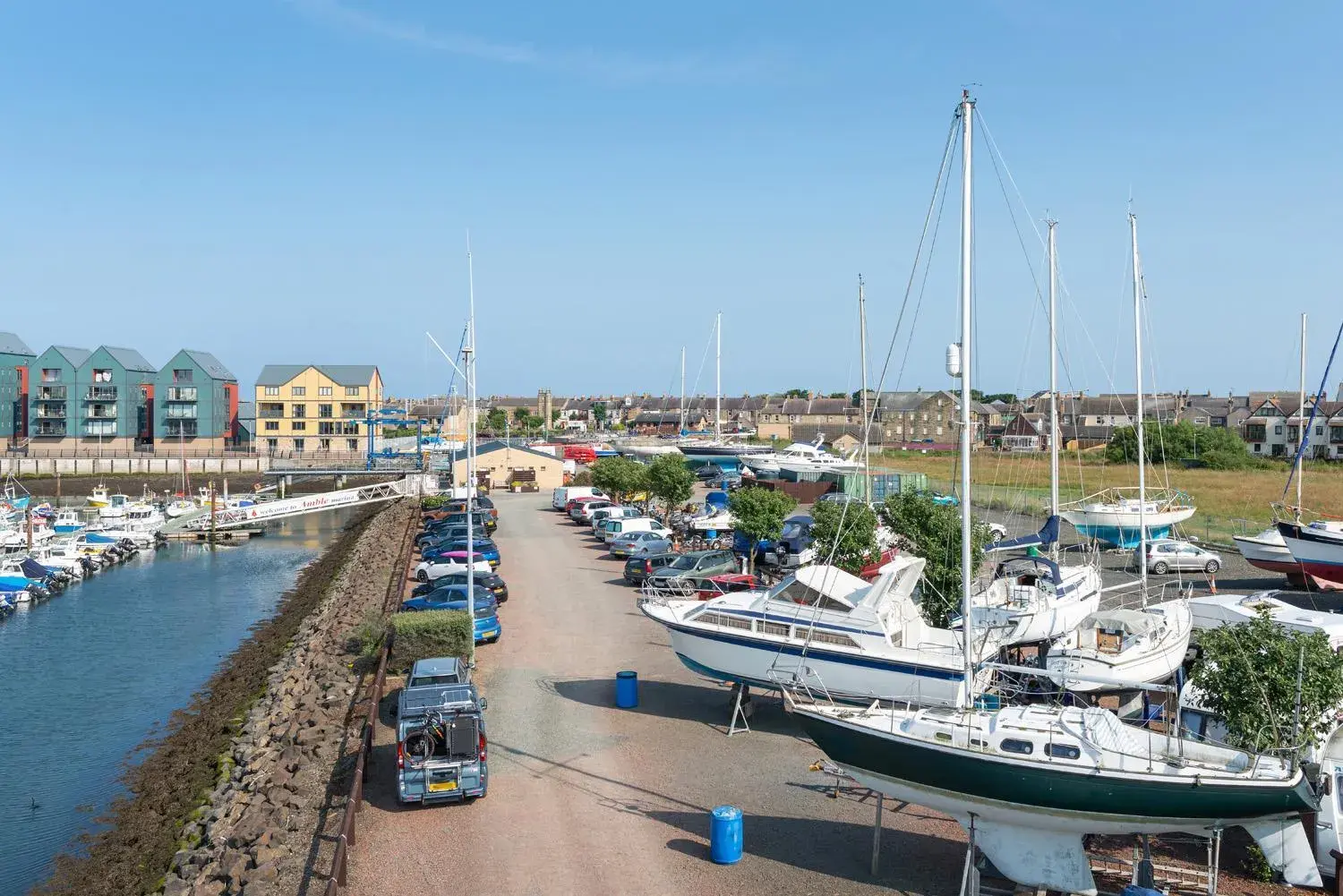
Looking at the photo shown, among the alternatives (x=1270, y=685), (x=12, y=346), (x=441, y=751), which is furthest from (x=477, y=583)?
(x=12, y=346)

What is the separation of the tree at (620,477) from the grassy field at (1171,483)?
1629 centimetres

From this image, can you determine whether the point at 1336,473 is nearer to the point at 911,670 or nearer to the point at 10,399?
the point at 911,670

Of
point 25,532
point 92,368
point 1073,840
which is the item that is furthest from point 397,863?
point 92,368

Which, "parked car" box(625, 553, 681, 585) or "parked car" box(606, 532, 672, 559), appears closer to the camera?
"parked car" box(625, 553, 681, 585)

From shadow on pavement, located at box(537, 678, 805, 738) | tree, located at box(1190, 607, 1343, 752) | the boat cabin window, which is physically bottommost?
shadow on pavement, located at box(537, 678, 805, 738)

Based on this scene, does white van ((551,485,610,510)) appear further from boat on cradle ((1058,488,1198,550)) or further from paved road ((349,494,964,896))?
paved road ((349,494,964,896))

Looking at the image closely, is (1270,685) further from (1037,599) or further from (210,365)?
(210,365)

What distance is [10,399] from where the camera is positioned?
11338 centimetres

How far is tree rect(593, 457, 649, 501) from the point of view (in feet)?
184

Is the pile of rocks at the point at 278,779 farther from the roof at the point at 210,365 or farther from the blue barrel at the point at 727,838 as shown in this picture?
the roof at the point at 210,365

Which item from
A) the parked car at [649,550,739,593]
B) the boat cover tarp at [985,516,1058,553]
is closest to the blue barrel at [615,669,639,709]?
the parked car at [649,550,739,593]

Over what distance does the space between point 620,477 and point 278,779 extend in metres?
39.2

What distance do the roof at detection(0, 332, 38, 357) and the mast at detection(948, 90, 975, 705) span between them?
121306 mm

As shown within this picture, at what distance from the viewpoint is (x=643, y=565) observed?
35.2m
